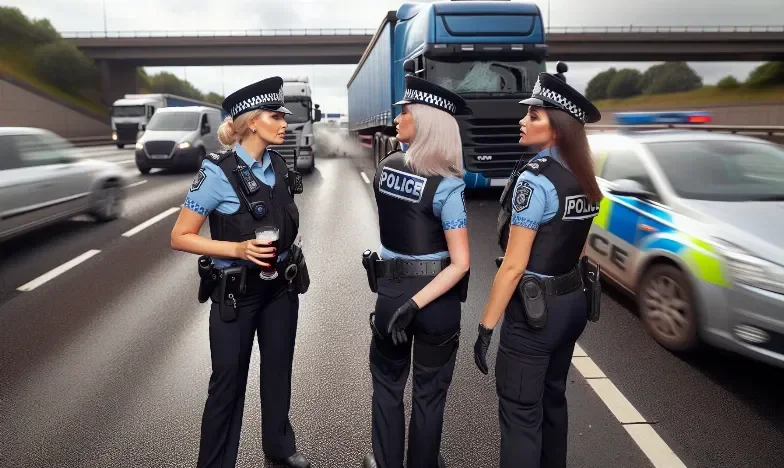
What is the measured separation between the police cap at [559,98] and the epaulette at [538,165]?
23cm

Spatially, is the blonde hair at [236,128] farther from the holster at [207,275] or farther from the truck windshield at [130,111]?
the truck windshield at [130,111]

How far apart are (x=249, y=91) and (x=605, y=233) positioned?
4.20 meters

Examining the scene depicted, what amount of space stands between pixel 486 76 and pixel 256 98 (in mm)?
9030

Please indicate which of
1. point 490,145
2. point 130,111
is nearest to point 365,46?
point 130,111

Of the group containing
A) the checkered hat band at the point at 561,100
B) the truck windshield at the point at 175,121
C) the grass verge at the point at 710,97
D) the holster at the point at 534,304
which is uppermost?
the grass verge at the point at 710,97

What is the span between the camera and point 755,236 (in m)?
4.11

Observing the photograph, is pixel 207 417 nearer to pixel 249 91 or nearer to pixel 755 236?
pixel 249 91

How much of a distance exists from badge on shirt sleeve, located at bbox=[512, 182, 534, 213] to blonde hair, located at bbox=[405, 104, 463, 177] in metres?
0.26

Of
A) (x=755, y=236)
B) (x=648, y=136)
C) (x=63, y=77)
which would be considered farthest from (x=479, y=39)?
(x=63, y=77)

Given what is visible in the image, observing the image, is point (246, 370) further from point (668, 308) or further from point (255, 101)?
point (668, 308)

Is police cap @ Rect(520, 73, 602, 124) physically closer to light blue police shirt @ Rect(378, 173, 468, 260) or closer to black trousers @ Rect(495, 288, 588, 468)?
light blue police shirt @ Rect(378, 173, 468, 260)

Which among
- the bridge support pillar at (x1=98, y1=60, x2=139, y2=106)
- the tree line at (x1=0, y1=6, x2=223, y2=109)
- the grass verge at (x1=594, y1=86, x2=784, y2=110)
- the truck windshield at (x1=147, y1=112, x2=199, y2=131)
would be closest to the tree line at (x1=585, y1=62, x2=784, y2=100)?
the grass verge at (x1=594, y1=86, x2=784, y2=110)

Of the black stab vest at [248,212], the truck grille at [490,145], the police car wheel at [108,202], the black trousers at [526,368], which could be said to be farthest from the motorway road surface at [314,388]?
the truck grille at [490,145]

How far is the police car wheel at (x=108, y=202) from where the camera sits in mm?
9969
